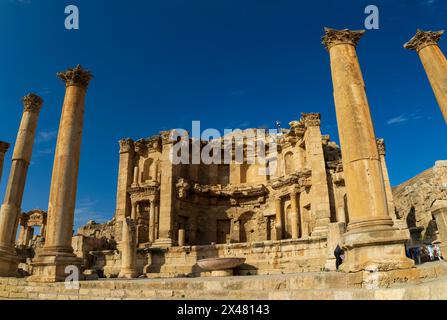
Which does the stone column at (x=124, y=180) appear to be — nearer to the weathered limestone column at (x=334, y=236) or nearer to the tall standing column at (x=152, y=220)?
the tall standing column at (x=152, y=220)

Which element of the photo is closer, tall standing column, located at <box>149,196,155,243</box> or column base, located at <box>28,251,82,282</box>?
column base, located at <box>28,251,82,282</box>

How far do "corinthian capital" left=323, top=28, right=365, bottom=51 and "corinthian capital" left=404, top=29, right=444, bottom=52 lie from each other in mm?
6746

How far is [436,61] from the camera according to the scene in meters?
14.5

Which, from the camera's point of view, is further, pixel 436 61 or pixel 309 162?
pixel 309 162

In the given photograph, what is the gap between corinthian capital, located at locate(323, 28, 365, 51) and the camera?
10039 millimetres

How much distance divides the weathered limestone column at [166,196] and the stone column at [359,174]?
60.4 ft

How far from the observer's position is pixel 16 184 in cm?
1582

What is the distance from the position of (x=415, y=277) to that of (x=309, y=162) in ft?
58.3

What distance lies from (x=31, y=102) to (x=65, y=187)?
7498 millimetres

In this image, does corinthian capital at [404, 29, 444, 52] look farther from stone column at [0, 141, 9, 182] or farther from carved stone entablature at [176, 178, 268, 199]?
stone column at [0, 141, 9, 182]

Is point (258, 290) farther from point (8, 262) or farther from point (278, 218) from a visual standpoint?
point (278, 218)

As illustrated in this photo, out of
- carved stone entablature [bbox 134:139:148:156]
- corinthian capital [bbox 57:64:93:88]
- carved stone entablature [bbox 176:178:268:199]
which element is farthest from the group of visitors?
carved stone entablature [bbox 134:139:148:156]
